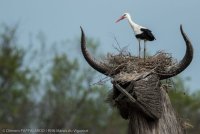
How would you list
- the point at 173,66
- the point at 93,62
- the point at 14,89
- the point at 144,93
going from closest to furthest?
1. the point at 144,93
2. the point at 173,66
3. the point at 93,62
4. the point at 14,89

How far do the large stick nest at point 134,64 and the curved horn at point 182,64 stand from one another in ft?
0.57

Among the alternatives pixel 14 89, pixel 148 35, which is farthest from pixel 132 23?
pixel 14 89

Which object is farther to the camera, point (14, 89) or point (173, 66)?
point (14, 89)

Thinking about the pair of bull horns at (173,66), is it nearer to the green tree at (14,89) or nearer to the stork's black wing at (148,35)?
the stork's black wing at (148,35)

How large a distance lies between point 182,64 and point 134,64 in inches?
37.4

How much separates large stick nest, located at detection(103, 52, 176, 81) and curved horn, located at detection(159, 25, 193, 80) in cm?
17

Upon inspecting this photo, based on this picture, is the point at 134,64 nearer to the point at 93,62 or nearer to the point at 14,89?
the point at 93,62

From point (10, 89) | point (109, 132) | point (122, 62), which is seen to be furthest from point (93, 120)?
point (122, 62)

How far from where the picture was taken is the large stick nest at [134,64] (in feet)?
46.5

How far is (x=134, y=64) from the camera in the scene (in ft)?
47.4

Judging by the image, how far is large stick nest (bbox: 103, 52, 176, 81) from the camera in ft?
46.5

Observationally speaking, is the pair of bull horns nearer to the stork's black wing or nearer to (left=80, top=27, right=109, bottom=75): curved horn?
(left=80, top=27, right=109, bottom=75): curved horn

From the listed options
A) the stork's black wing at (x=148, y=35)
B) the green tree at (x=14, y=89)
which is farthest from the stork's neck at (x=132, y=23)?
the green tree at (x=14, y=89)

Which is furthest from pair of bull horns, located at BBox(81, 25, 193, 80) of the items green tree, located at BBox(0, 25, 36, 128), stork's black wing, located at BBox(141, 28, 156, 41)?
green tree, located at BBox(0, 25, 36, 128)
